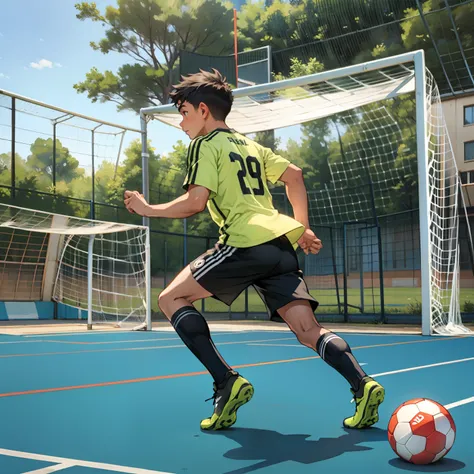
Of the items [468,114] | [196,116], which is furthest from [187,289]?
[468,114]

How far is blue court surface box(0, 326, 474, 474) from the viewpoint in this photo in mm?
2658

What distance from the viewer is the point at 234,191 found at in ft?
10.7

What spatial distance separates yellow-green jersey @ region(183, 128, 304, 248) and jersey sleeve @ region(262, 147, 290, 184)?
11cm

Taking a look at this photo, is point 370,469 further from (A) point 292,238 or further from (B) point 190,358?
(B) point 190,358

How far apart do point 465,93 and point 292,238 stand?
19.1m

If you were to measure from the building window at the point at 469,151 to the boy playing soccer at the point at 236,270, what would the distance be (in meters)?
17.6

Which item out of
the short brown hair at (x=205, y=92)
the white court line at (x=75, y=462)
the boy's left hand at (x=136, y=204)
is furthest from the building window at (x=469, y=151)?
the white court line at (x=75, y=462)

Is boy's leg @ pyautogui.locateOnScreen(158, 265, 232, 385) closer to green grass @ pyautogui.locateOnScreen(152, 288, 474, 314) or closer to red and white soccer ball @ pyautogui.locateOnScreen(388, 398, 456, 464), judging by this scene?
red and white soccer ball @ pyautogui.locateOnScreen(388, 398, 456, 464)

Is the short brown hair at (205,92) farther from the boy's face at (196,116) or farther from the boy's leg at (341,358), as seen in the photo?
the boy's leg at (341,358)

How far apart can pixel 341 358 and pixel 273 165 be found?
41.3 inches

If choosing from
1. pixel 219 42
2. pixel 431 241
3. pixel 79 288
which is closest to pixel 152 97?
pixel 219 42

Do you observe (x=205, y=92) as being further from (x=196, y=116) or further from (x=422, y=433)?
(x=422, y=433)

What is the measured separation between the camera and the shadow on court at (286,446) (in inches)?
107

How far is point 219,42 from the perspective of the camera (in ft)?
112
